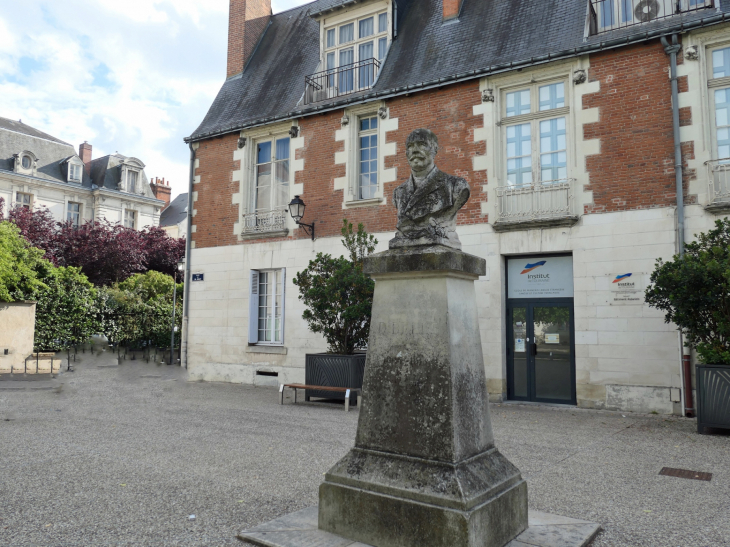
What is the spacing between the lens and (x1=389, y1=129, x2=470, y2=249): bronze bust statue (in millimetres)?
3990

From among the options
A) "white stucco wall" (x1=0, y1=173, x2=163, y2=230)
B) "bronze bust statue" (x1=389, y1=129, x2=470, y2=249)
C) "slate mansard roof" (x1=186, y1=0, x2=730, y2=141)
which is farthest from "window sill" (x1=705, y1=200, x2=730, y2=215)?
"white stucco wall" (x1=0, y1=173, x2=163, y2=230)

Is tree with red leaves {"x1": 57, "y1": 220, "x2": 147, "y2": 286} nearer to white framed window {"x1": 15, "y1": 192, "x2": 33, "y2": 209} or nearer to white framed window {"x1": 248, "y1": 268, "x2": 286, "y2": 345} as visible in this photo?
white framed window {"x1": 15, "y1": 192, "x2": 33, "y2": 209}

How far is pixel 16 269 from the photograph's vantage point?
16547 mm

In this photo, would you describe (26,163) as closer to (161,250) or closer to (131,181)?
(131,181)

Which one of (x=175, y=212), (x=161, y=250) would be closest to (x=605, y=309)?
(x=161, y=250)

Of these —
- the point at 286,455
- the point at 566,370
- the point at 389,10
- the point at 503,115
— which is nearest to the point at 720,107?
the point at 503,115

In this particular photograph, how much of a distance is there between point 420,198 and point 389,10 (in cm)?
1066

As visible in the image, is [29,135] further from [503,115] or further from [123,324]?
[503,115]

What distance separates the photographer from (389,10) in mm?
13234

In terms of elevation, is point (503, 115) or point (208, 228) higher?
point (503, 115)

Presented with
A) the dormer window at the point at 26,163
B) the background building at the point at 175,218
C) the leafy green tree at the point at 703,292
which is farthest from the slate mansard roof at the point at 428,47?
the background building at the point at 175,218

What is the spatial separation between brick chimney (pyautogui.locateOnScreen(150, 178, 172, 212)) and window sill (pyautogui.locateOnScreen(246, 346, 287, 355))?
108ft

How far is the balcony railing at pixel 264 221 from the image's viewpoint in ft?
45.1

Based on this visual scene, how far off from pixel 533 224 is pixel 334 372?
4515 mm
